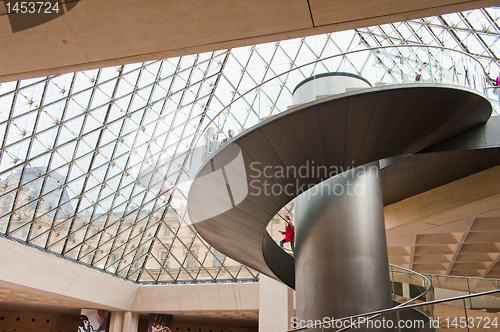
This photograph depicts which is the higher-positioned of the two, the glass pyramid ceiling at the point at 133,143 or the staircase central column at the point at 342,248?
the glass pyramid ceiling at the point at 133,143

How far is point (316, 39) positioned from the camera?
28828 mm

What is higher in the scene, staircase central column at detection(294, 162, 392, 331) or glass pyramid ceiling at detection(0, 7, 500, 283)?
glass pyramid ceiling at detection(0, 7, 500, 283)

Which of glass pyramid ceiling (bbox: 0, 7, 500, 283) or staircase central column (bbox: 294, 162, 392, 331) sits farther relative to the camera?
glass pyramid ceiling (bbox: 0, 7, 500, 283)

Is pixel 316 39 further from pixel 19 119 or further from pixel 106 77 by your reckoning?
pixel 19 119

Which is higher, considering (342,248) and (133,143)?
(133,143)

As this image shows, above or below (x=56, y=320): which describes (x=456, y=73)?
above

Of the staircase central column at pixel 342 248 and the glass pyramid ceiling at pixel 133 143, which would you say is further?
the glass pyramid ceiling at pixel 133 143

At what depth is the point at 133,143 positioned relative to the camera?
26688 millimetres

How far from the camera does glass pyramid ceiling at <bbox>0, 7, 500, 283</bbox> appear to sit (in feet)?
68.9

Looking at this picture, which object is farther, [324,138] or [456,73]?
[456,73]

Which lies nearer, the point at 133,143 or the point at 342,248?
the point at 342,248

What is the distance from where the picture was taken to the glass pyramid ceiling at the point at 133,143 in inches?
827

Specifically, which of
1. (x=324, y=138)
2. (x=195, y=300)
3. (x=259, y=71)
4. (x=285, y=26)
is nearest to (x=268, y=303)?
(x=195, y=300)

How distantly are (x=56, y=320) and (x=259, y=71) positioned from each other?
99.1 feet
